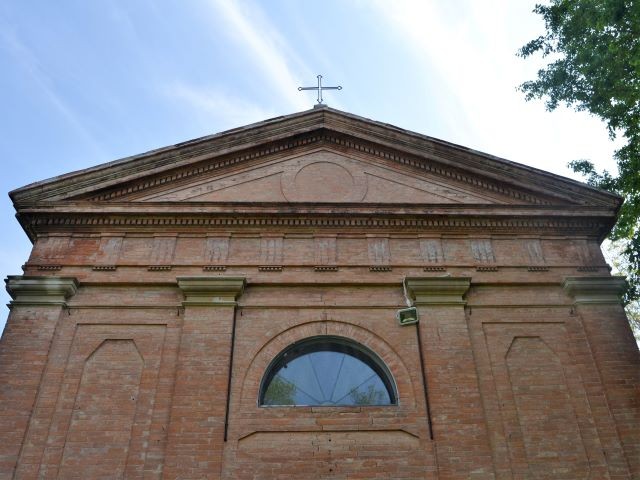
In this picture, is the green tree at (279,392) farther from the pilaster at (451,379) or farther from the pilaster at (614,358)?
the pilaster at (614,358)

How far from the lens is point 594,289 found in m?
10.2

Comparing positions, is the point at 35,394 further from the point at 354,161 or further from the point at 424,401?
the point at 354,161

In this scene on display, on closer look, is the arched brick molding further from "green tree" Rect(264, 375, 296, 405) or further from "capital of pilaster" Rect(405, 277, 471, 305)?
"capital of pilaster" Rect(405, 277, 471, 305)

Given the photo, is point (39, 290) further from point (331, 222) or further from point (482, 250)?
point (482, 250)

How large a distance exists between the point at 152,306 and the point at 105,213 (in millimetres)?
2192

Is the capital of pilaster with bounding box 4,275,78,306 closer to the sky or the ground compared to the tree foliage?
closer to the ground

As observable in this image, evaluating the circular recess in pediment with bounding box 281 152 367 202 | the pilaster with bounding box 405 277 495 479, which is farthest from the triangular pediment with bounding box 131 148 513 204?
the pilaster with bounding box 405 277 495 479

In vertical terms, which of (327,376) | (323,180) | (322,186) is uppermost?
(323,180)

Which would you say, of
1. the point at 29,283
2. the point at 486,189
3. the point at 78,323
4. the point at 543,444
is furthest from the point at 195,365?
the point at 486,189

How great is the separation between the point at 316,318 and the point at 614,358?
485 centimetres

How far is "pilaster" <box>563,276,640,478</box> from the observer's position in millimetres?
8694

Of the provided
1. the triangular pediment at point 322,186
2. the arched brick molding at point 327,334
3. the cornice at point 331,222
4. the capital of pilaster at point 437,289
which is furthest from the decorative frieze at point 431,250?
the arched brick molding at point 327,334

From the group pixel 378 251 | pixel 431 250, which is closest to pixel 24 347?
pixel 378 251

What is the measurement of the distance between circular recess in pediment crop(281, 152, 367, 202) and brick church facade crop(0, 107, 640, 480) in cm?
4
